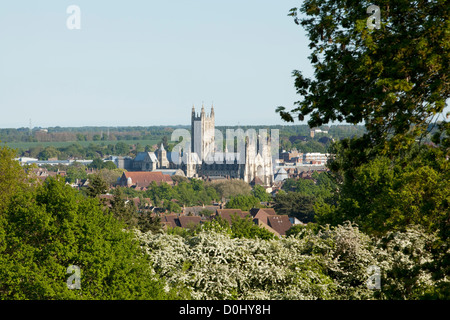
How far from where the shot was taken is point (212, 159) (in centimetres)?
16425

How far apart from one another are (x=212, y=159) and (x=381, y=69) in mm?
154616

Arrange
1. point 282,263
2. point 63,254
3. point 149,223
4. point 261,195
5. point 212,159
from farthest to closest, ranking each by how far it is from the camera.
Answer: point 212,159, point 261,195, point 149,223, point 282,263, point 63,254

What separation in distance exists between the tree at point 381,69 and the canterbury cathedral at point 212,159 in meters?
140

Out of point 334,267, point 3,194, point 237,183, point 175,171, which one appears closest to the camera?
point 334,267

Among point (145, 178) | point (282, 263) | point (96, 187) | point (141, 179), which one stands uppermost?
point (96, 187)

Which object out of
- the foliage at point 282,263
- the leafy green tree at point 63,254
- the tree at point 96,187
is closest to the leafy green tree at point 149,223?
the tree at point 96,187

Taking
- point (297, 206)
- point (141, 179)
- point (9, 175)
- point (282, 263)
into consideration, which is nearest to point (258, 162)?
point (141, 179)

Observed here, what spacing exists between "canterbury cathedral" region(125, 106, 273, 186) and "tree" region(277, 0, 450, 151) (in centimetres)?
13982

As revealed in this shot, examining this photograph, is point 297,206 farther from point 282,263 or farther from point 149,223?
point 282,263

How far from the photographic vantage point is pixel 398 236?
1795 cm
